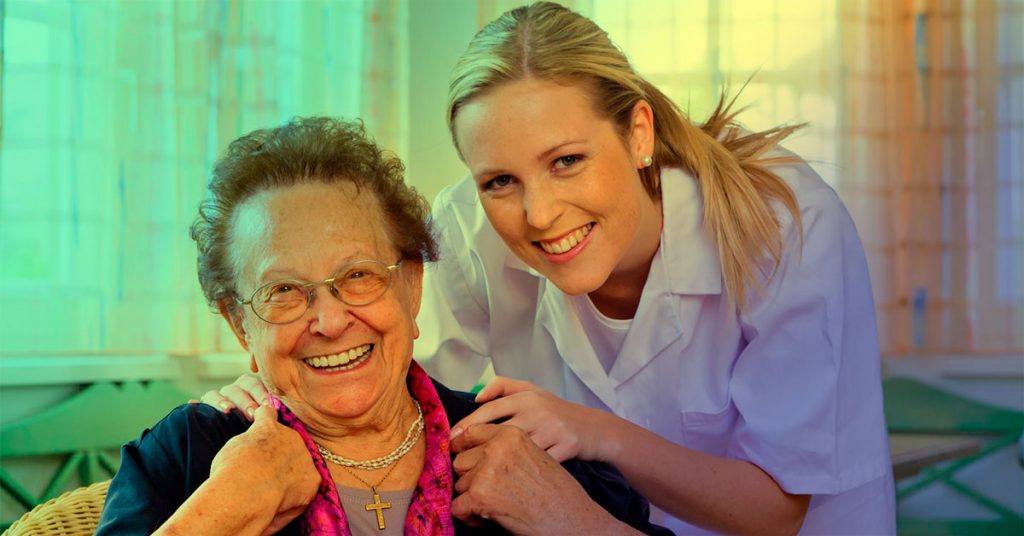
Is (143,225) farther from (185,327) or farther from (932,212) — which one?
(932,212)

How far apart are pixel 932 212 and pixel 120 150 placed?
3.45 meters

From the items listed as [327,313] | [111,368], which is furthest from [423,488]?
[111,368]

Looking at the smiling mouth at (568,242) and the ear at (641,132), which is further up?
the ear at (641,132)

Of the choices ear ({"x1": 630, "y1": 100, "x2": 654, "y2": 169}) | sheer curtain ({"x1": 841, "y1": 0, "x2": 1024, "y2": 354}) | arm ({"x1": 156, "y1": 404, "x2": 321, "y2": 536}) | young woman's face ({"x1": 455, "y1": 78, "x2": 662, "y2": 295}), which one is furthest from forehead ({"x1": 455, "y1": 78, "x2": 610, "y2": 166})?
sheer curtain ({"x1": 841, "y1": 0, "x2": 1024, "y2": 354})

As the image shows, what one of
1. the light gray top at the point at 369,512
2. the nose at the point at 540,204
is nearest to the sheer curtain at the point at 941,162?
the nose at the point at 540,204

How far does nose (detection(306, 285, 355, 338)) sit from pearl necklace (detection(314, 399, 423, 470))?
179 mm

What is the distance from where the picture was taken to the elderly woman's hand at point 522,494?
4.86 feet

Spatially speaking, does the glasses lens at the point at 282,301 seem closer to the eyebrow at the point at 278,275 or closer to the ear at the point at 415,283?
the eyebrow at the point at 278,275

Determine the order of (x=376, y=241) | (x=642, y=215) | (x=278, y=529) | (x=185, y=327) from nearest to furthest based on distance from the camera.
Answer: (x=278, y=529) < (x=376, y=241) < (x=642, y=215) < (x=185, y=327)

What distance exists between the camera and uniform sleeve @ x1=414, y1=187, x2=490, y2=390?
2232mm

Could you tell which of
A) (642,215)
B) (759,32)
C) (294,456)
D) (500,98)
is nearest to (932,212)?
(759,32)

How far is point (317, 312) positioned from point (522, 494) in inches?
15.4

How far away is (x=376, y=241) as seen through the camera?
1505 mm

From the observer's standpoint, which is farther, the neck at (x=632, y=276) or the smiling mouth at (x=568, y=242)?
the neck at (x=632, y=276)
